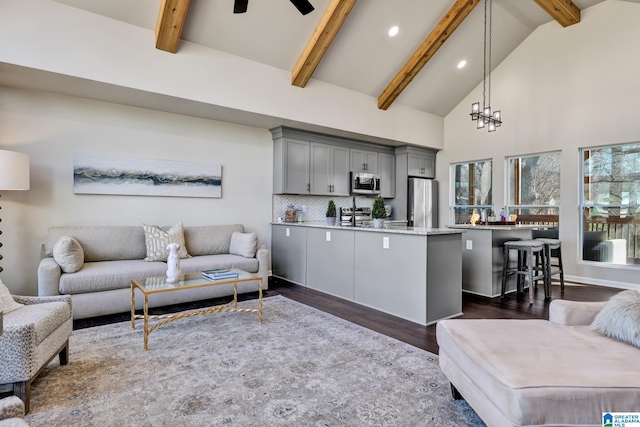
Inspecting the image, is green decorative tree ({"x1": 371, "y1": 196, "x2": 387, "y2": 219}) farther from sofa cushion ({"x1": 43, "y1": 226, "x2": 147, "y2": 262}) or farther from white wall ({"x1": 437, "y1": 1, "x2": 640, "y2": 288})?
white wall ({"x1": 437, "y1": 1, "x2": 640, "y2": 288})

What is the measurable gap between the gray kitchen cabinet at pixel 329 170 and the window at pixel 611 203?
3761mm

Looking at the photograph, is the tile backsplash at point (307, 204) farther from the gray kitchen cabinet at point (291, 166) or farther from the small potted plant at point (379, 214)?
the small potted plant at point (379, 214)

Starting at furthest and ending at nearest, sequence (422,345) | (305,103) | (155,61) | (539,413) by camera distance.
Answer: (305,103) → (155,61) → (422,345) → (539,413)

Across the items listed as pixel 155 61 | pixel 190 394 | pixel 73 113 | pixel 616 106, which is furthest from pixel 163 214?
pixel 616 106

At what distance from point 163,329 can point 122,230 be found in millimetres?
1686

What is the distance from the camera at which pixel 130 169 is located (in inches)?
181

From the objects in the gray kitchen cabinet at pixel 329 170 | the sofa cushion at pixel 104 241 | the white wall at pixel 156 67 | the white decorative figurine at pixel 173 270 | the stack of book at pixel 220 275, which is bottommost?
the stack of book at pixel 220 275

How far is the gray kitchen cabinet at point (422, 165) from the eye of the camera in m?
7.09

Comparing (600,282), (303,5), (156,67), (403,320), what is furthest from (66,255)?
(600,282)

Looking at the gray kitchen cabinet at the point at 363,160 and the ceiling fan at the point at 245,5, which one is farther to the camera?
the gray kitchen cabinet at the point at 363,160

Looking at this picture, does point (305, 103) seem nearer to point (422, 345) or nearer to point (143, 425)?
point (422, 345)

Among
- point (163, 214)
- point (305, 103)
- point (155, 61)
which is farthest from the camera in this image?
point (305, 103)

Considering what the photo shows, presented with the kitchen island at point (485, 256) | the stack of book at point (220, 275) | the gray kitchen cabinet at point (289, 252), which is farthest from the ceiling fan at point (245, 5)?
the kitchen island at point (485, 256)

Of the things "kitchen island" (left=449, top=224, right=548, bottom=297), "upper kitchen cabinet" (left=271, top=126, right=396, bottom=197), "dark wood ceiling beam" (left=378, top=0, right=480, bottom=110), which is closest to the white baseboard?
"kitchen island" (left=449, top=224, right=548, bottom=297)
